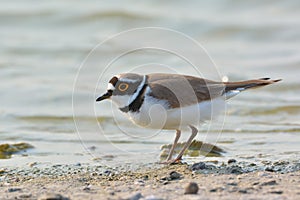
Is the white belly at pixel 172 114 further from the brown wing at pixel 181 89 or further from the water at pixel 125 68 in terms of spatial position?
the water at pixel 125 68

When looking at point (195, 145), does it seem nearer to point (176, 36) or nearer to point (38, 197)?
point (38, 197)

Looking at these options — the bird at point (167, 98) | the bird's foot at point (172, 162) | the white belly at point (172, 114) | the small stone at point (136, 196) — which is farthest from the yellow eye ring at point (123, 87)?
the small stone at point (136, 196)

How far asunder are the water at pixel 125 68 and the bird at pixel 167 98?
101 centimetres

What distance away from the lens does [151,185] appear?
278 inches

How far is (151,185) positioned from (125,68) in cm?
847

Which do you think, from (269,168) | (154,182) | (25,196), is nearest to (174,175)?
(154,182)

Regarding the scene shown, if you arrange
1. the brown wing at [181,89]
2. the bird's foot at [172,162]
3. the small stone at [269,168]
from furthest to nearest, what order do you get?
the bird's foot at [172,162] < the brown wing at [181,89] < the small stone at [269,168]

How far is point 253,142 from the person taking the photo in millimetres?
10125

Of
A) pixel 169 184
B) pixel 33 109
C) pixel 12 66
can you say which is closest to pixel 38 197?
pixel 169 184

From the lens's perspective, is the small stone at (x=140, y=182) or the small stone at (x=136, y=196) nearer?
the small stone at (x=136, y=196)

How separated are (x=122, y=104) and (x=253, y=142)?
9.42 ft

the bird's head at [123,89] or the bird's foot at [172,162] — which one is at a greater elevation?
the bird's head at [123,89]

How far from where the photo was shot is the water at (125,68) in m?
10.2

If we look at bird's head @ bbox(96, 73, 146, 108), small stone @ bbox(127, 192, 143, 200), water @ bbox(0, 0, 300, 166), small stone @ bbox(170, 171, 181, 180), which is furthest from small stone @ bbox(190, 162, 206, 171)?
small stone @ bbox(127, 192, 143, 200)
